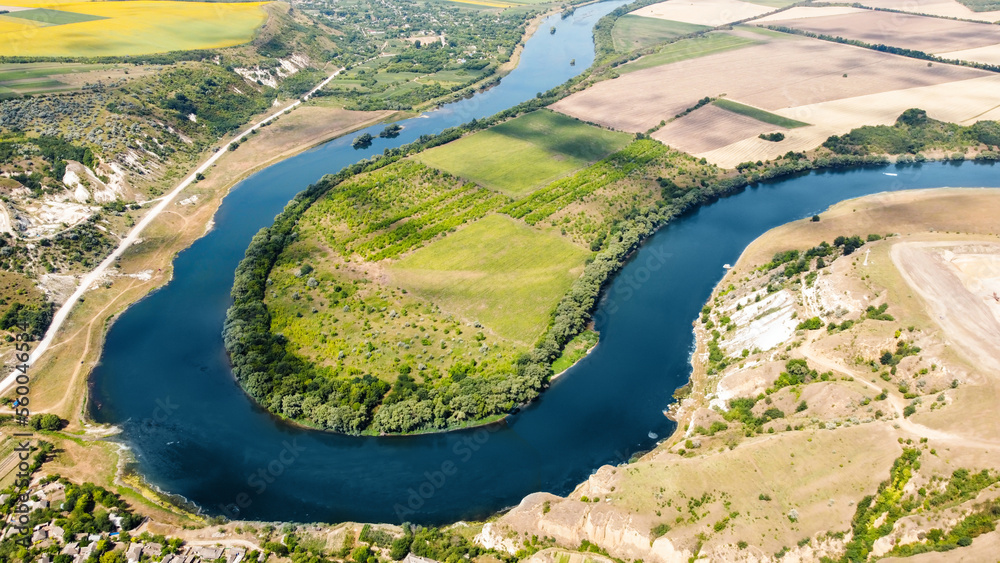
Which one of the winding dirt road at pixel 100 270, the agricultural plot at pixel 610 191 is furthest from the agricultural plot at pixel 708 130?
the winding dirt road at pixel 100 270

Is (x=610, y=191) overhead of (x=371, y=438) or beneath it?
overhead

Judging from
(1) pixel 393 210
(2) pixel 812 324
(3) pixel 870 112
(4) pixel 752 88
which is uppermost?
(4) pixel 752 88

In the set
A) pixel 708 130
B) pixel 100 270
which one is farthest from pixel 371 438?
pixel 708 130

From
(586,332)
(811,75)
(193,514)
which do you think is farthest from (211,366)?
(811,75)

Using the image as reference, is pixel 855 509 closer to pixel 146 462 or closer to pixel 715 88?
pixel 146 462

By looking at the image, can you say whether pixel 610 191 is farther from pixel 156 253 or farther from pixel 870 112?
pixel 156 253

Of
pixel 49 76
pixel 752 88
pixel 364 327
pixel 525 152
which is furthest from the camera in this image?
pixel 752 88
